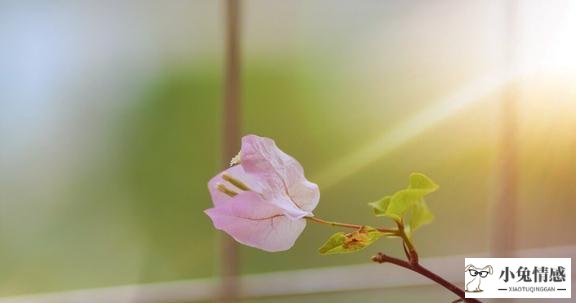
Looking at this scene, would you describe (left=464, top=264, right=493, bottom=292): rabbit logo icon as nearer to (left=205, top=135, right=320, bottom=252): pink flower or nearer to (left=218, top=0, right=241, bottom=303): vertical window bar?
(left=205, top=135, right=320, bottom=252): pink flower

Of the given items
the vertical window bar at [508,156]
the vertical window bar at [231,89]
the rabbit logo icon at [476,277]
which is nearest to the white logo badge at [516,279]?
the rabbit logo icon at [476,277]

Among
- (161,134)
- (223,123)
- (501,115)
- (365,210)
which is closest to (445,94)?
(501,115)

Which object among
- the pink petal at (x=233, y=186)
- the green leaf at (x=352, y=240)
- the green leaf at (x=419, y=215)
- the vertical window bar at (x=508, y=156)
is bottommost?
the green leaf at (x=352, y=240)

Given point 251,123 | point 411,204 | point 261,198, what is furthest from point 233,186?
point 251,123

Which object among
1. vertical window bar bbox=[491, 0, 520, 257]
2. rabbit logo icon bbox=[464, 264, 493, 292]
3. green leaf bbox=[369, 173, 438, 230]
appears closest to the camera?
green leaf bbox=[369, 173, 438, 230]

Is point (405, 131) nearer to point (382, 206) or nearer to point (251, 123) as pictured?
point (251, 123)

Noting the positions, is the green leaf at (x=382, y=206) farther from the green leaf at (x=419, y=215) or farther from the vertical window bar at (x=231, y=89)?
the vertical window bar at (x=231, y=89)

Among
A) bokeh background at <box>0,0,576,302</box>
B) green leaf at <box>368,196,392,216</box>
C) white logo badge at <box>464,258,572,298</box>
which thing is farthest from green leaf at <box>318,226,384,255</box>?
bokeh background at <box>0,0,576,302</box>

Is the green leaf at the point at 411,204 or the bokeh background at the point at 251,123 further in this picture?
the bokeh background at the point at 251,123
